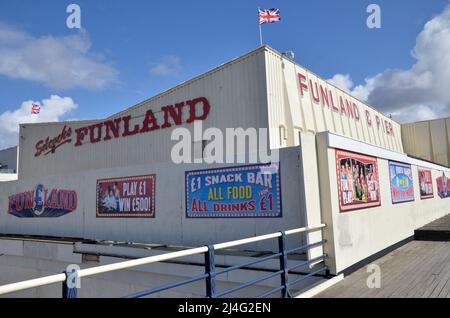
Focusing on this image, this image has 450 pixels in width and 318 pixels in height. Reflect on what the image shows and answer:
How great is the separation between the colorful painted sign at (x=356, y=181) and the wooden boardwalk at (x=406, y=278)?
4.86ft

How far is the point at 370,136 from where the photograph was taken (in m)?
20.3

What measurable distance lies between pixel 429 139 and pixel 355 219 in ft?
74.9

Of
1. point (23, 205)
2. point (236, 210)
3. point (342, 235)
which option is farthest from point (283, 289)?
point (23, 205)

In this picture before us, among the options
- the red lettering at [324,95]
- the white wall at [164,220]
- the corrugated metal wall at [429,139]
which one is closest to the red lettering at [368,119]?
the red lettering at [324,95]

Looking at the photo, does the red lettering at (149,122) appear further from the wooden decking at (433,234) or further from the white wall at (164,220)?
the wooden decking at (433,234)

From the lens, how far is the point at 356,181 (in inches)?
328

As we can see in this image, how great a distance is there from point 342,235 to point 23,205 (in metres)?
16.0

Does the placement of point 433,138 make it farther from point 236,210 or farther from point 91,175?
point 91,175

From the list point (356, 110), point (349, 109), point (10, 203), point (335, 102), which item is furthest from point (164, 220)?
point (356, 110)

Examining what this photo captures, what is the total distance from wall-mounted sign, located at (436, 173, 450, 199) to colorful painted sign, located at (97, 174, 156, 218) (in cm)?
1466

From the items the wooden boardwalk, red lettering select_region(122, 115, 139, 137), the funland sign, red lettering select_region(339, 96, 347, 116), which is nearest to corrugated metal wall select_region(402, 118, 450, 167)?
the funland sign

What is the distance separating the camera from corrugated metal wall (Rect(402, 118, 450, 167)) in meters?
25.7

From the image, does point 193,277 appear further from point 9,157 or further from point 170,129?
point 9,157
